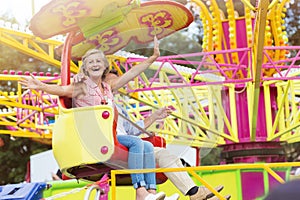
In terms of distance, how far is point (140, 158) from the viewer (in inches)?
151

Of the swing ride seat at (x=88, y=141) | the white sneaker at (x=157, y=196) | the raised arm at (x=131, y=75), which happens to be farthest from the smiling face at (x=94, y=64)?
the white sneaker at (x=157, y=196)

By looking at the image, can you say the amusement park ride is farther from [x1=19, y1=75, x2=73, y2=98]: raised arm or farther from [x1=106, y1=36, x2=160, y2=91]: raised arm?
[x1=106, y1=36, x2=160, y2=91]: raised arm

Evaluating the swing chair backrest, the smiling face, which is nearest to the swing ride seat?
the swing chair backrest

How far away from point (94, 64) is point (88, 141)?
0.56 m

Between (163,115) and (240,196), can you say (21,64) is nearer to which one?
(240,196)

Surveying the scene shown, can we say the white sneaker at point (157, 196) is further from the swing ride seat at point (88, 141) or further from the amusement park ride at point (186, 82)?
the swing ride seat at point (88, 141)

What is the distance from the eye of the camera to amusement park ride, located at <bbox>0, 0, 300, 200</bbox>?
3.92 metres

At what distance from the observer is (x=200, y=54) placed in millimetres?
7168

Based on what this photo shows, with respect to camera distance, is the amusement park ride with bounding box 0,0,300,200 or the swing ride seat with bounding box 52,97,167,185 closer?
the swing ride seat with bounding box 52,97,167,185

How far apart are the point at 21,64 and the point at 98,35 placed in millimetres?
14486

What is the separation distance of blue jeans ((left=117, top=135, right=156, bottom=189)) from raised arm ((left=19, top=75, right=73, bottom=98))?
0.47 metres

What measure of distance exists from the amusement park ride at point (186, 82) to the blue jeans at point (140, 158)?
11 cm

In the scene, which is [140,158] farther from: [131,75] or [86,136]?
[131,75]

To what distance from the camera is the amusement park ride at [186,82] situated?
154 inches
